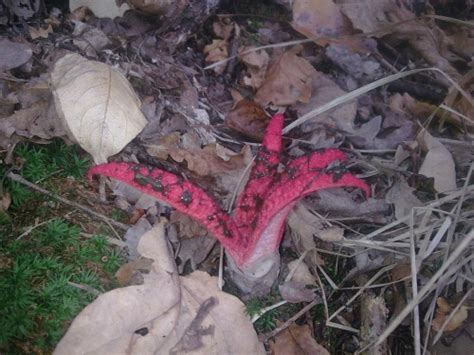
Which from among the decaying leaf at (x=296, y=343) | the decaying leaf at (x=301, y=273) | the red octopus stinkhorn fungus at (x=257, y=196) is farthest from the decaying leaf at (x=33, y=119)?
the decaying leaf at (x=296, y=343)

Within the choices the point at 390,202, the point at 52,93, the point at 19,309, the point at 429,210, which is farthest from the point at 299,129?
the point at 19,309

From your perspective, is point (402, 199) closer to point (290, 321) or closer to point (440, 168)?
point (440, 168)

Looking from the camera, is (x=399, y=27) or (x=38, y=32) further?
(x=399, y=27)

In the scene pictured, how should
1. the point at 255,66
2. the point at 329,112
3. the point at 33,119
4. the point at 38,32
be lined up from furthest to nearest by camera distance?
1. the point at 255,66
2. the point at 329,112
3. the point at 38,32
4. the point at 33,119

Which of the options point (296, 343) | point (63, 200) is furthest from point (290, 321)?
point (63, 200)

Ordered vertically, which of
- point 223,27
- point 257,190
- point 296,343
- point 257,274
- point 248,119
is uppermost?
point 223,27

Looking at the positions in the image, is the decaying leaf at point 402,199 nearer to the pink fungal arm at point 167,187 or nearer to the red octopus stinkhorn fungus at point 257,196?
the red octopus stinkhorn fungus at point 257,196

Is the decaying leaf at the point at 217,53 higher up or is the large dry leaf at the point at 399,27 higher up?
the large dry leaf at the point at 399,27

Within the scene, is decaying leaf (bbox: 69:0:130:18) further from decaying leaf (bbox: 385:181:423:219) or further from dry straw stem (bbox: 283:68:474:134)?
decaying leaf (bbox: 385:181:423:219)
